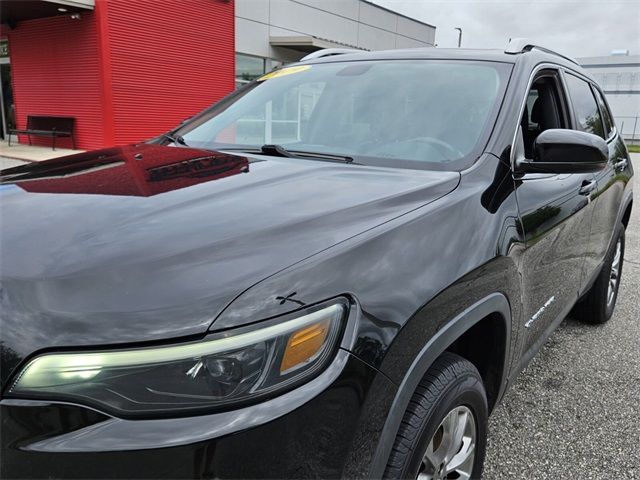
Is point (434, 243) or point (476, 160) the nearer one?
point (434, 243)

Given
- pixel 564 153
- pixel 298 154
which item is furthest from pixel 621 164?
pixel 298 154

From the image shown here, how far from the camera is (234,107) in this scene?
294 centimetres

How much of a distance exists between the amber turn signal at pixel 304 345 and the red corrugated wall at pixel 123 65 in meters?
14.2

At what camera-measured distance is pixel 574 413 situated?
2.84 meters

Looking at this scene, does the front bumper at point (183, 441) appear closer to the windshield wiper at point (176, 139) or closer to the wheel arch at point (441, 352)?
the wheel arch at point (441, 352)

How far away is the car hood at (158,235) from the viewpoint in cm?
111

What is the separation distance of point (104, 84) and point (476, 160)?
44.8 ft

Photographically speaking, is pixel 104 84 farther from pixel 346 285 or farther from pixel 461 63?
pixel 346 285

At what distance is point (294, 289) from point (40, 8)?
15.5 metres

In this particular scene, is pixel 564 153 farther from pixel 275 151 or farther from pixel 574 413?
pixel 574 413

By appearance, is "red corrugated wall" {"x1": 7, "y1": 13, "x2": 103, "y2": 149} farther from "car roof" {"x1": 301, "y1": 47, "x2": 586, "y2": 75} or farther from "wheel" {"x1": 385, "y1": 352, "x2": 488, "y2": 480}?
"wheel" {"x1": 385, "y1": 352, "x2": 488, "y2": 480}

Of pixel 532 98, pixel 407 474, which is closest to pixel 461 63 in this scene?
pixel 532 98

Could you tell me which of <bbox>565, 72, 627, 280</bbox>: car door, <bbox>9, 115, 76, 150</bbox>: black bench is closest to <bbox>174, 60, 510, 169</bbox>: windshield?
<bbox>565, 72, 627, 280</bbox>: car door

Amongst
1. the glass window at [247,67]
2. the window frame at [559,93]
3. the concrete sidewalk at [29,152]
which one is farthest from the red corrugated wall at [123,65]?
the window frame at [559,93]
